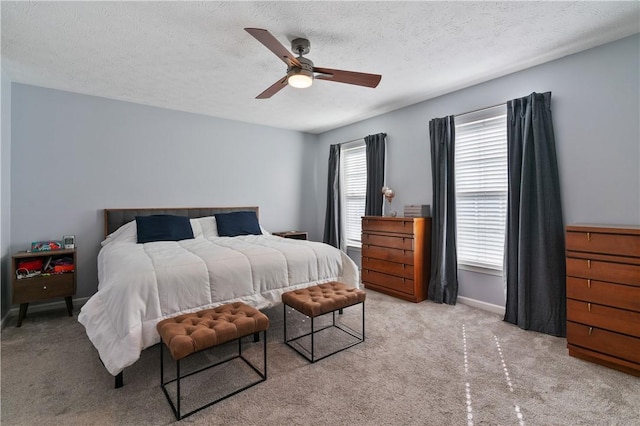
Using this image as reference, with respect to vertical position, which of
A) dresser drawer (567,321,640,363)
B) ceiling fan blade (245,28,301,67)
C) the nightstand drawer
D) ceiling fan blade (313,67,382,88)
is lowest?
dresser drawer (567,321,640,363)

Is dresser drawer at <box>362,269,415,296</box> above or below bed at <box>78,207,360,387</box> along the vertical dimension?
below

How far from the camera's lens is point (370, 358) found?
2.32 m

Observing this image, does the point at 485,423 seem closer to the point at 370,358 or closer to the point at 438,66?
the point at 370,358

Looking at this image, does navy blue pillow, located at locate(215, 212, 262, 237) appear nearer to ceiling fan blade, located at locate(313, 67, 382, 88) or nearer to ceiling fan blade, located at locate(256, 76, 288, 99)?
ceiling fan blade, located at locate(256, 76, 288, 99)

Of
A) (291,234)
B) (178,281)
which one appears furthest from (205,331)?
(291,234)

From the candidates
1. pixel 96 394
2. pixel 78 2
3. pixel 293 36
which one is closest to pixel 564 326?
pixel 293 36

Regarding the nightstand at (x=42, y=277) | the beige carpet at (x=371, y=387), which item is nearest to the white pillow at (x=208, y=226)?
the nightstand at (x=42, y=277)

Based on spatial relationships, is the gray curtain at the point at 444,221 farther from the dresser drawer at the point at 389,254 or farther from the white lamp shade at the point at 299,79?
the white lamp shade at the point at 299,79

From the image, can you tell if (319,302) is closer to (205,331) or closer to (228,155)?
(205,331)

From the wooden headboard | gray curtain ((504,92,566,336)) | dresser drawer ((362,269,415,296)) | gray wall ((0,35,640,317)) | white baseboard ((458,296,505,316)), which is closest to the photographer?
gray wall ((0,35,640,317))

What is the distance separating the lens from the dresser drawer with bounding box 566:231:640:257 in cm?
206

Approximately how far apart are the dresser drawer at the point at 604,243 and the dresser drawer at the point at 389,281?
1651mm

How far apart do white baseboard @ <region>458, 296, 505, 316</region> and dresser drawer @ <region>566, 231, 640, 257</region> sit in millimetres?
1160

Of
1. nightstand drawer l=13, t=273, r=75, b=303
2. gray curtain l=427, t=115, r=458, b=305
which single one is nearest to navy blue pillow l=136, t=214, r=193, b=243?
nightstand drawer l=13, t=273, r=75, b=303
